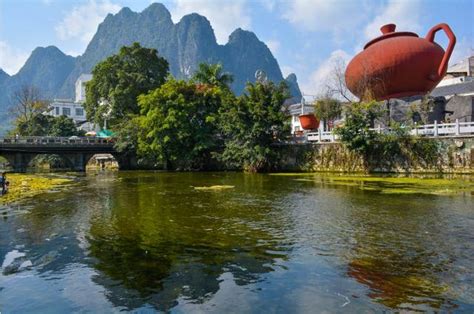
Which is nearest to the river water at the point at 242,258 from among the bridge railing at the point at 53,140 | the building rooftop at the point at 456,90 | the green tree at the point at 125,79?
the building rooftop at the point at 456,90

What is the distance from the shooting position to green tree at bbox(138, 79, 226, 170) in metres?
41.1

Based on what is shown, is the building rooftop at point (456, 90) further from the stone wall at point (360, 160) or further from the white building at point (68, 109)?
the white building at point (68, 109)

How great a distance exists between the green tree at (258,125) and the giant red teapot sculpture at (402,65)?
286 inches

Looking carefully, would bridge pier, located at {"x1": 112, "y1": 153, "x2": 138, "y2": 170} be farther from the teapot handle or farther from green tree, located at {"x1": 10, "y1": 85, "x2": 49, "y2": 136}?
the teapot handle

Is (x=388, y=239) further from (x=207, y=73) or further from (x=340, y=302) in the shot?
(x=207, y=73)

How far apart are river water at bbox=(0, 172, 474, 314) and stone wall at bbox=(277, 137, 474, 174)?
1248cm

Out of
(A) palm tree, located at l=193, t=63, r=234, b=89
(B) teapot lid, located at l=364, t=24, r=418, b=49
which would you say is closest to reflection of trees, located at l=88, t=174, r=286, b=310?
(B) teapot lid, located at l=364, t=24, r=418, b=49

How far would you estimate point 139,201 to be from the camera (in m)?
18.0

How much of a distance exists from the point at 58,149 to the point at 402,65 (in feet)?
123

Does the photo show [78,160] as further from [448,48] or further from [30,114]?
[448,48]

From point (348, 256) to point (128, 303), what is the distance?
4.44 m

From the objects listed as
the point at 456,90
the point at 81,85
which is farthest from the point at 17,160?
the point at 81,85

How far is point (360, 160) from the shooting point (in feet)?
104

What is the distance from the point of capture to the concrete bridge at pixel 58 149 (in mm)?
46844
